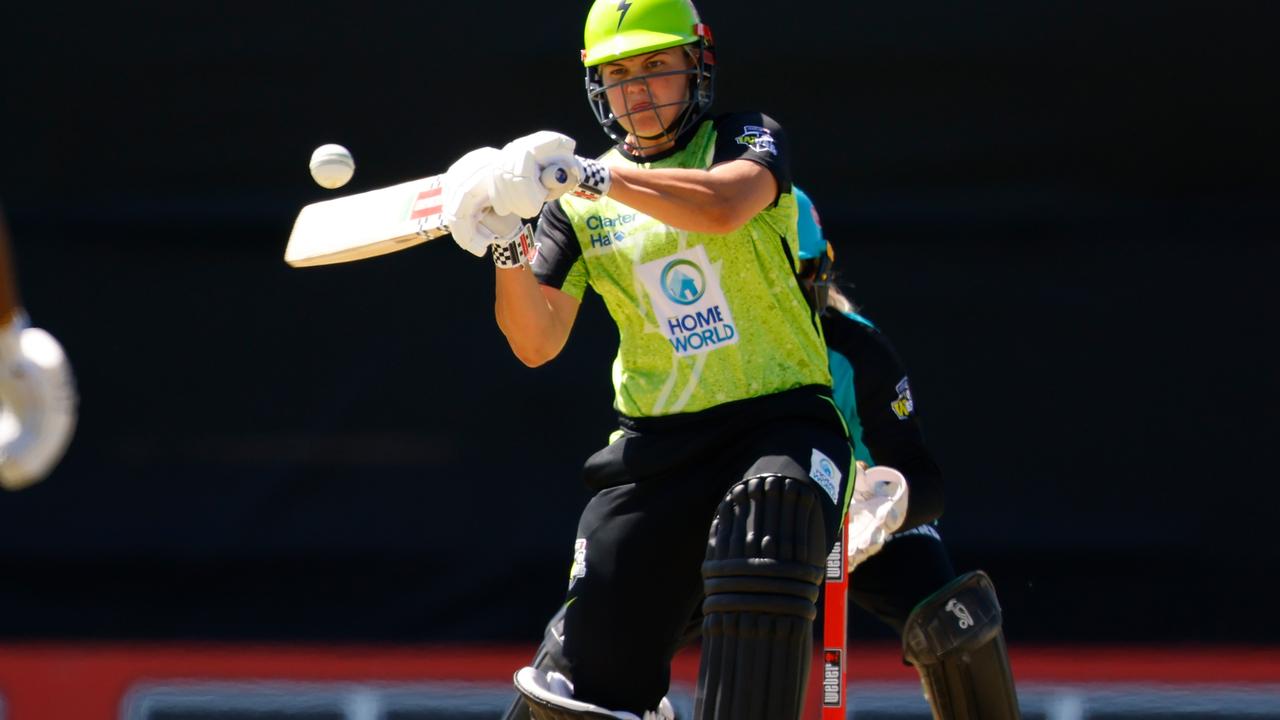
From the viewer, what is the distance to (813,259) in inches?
118

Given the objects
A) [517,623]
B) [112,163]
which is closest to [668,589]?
[517,623]

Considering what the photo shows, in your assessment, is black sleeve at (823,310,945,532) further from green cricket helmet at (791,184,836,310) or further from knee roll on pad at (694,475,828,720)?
knee roll on pad at (694,475,828,720)

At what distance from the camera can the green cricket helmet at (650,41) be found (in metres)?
2.80

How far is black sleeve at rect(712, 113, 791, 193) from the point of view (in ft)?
8.92

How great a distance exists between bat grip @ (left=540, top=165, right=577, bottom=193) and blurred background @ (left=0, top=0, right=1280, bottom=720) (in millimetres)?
1722

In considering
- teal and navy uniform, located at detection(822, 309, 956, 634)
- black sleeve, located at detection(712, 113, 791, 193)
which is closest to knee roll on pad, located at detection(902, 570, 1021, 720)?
teal and navy uniform, located at detection(822, 309, 956, 634)

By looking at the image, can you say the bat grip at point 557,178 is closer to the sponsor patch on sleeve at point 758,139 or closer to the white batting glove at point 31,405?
the sponsor patch on sleeve at point 758,139

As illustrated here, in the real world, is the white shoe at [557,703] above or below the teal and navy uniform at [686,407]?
below

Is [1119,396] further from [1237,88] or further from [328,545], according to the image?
[328,545]

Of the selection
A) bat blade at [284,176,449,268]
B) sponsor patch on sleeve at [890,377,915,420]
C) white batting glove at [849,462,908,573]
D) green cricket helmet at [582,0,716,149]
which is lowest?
white batting glove at [849,462,908,573]

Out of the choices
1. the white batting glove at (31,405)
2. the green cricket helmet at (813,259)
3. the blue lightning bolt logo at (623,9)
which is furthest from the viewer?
the green cricket helmet at (813,259)

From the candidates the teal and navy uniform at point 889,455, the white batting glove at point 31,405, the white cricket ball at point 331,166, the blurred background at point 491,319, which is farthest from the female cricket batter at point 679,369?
the blurred background at point 491,319

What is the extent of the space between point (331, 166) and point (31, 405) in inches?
28.8

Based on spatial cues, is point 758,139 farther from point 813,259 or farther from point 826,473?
point 826,473
